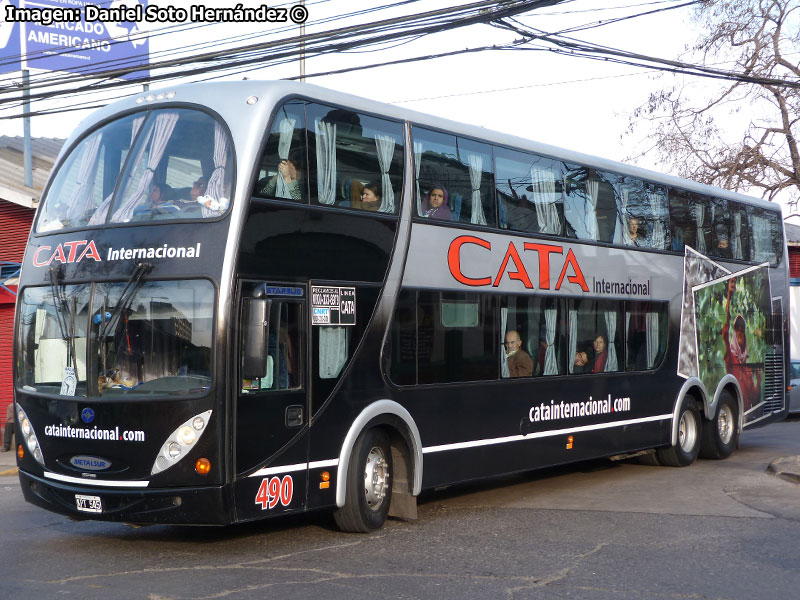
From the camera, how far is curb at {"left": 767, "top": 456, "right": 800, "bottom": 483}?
488 inches

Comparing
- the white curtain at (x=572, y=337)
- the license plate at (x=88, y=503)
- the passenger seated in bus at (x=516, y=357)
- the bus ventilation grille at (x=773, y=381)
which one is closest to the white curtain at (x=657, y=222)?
the white curtain at (x=572, y=337)

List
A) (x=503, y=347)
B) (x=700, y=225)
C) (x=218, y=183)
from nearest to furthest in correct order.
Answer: (x=218, y=183)
(x=503, y=347)
(x=700, y=225)

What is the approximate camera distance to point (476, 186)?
419 inches

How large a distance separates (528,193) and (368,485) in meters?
3.99

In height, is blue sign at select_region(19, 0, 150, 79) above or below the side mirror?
above

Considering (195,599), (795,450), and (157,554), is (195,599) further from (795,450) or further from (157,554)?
(795,450)

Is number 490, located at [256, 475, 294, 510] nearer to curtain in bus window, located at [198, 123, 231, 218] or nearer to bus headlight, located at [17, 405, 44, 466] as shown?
bus headlight, located at [17, 405, 44, 466]

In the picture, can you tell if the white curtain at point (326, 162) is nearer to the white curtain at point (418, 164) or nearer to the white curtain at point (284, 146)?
the white curtain at point (284, 146)

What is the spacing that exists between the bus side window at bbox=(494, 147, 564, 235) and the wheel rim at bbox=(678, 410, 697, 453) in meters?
4.18

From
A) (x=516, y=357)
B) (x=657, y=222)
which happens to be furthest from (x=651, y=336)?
(x=516, y=357)

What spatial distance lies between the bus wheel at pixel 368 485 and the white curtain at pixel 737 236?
8.14m

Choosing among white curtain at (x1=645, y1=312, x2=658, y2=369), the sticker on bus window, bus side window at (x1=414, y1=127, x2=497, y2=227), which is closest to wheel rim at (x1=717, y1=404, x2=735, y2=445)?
white curtain at (x1=645, y1=312, x2=658, y2=369)

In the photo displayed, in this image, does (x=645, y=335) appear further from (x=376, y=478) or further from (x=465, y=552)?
(x=465, y=552)

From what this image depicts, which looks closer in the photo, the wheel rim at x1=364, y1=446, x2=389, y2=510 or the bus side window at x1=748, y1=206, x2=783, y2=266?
the wheel rim at x1=364, y1=446, x2=389, y2=510
